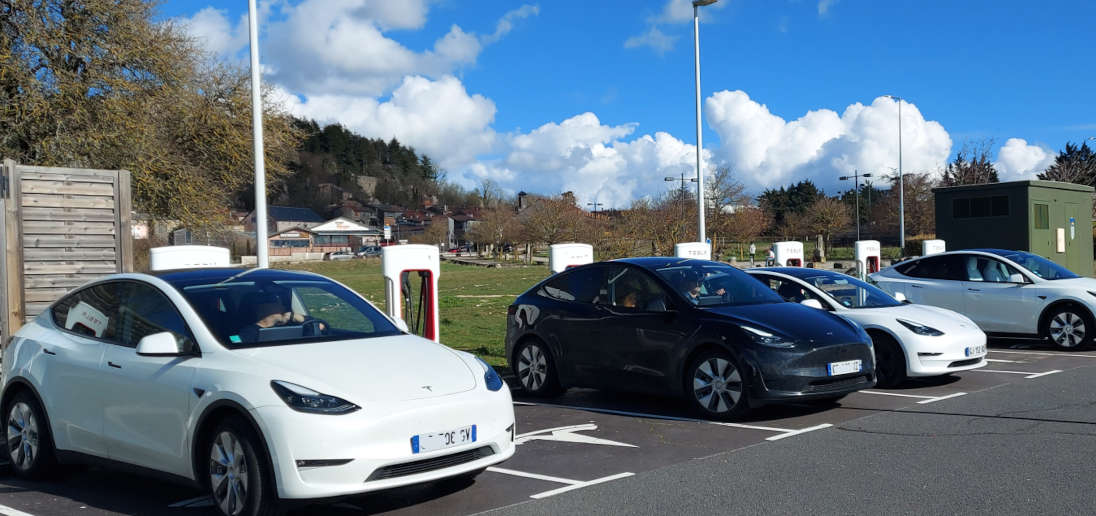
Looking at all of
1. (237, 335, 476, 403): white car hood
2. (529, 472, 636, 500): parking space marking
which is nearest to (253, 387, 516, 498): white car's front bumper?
(237, 335, 476, 403): white car hood

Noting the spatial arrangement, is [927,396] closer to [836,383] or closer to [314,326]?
[836,383]

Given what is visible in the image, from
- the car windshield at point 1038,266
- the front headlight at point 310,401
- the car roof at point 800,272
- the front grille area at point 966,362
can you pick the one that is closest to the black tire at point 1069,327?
the car windshield at point 1038,266

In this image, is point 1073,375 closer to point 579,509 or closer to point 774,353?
point 774,353

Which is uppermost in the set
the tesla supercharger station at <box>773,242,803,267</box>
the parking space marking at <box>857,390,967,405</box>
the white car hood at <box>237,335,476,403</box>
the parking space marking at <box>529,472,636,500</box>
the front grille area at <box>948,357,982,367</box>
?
the tesla supercharger station at <box>773,242,803,267</box>

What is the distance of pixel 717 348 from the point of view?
334 inches

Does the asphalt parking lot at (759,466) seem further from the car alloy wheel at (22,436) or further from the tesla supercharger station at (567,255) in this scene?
the tesla supercharger station at (567,255)

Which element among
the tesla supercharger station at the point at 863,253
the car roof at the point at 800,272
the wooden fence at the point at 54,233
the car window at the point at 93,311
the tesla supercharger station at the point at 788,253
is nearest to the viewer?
the car window at the point at 93,311

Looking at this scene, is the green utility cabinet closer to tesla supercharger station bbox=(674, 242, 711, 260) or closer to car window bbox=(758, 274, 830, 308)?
tesla supercharger station bbox=(674, 242, 711, 260)

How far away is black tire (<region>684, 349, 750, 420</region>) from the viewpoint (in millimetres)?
8273

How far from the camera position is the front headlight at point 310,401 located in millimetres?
4996

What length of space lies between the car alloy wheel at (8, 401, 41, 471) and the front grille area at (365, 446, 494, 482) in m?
3.00

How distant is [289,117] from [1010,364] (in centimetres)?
2583

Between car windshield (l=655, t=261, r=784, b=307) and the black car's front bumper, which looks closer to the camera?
the black car's front bumper

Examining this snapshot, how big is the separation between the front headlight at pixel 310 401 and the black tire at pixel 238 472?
283mm
